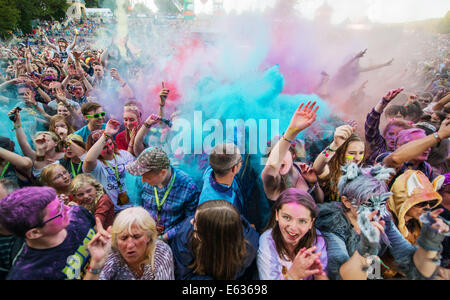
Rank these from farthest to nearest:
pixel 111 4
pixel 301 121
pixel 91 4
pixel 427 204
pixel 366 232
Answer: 1. pixel 91 4
2. pixel 111 4
3. pixel 427 204
4. pixel 301 121
5. pixel 366 232

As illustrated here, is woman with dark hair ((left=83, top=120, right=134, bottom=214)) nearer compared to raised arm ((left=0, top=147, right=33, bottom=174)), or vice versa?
raised arm ((left=0, top=147, right=33, bottom=174))

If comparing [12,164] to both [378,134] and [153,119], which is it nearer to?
[153,119]

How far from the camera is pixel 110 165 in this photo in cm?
251

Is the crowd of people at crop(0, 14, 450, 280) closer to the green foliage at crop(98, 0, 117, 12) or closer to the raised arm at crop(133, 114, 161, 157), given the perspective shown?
the raised arm at crop(133, 114, 161, 157)

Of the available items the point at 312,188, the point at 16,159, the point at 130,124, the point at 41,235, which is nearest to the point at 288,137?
the point at 312,188

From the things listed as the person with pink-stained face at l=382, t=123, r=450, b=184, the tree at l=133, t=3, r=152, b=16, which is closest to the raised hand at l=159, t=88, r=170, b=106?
the tree at l=133, t=3, r=152, b=16

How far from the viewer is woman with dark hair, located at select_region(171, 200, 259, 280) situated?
1856 millimetres

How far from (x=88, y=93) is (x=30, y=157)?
1.40 metres

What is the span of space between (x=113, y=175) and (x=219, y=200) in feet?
4.50

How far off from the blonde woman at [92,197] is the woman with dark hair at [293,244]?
1.64 m

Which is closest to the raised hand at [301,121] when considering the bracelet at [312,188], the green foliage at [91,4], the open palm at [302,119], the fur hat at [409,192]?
the open palm at [302,119]

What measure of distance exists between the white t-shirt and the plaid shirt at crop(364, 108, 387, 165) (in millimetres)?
2795

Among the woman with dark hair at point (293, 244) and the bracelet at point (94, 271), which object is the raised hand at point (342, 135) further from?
the bracelet at point (94, 271)

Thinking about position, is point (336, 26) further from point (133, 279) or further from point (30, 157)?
point (30, 157)
